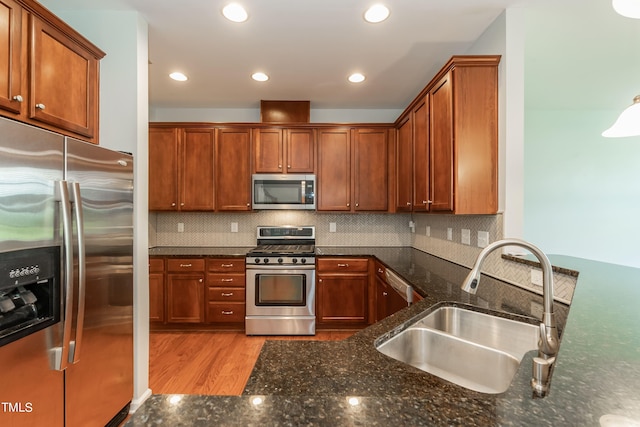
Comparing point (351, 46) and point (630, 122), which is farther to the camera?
point (351, 46)

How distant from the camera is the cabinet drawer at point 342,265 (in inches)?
130

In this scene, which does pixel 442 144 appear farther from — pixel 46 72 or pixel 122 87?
pixel 46 72

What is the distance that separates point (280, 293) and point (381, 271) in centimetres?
112

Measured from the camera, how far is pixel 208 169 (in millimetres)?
3510

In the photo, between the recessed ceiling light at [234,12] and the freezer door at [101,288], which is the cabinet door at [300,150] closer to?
the recessed ceiling light at [234,12]

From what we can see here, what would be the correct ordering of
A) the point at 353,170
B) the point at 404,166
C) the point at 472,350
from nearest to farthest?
the point at 472,350 < the point at 404,166 < the point at 353,170

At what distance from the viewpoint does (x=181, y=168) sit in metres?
3.50

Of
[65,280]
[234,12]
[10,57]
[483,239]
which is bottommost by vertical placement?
[65,280]

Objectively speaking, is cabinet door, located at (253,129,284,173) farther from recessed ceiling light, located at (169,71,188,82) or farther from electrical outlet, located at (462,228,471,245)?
electrical outlet, located at (462,228,471,245)

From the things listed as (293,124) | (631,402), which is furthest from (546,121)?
(631,402)

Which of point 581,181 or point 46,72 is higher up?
point 46,72

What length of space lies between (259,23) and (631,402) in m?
2.48

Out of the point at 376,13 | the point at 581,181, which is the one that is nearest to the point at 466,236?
the point at 376,13

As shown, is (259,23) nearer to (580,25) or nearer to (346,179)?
(346,179)
